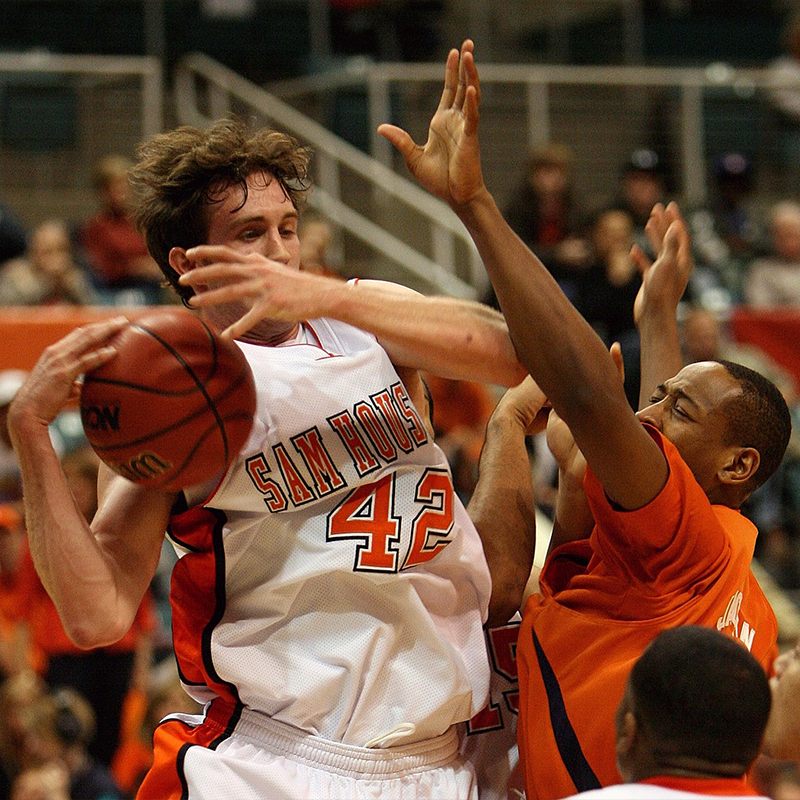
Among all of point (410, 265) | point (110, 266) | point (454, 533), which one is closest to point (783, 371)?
point (410, 265)

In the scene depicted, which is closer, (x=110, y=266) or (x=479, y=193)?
(x=479, y=193)

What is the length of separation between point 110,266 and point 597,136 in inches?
180

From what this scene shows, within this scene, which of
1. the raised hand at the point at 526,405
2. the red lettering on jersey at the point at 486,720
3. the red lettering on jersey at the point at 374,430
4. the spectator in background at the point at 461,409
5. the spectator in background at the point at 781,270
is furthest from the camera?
the spectator in background at the point at 781,270

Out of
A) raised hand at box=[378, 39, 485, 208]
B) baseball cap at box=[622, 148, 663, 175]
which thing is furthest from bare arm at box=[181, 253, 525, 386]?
baseball cap at box=[622, 148, 663, 175]

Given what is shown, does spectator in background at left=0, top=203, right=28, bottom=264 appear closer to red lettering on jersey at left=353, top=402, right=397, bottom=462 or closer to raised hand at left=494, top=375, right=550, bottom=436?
raised hand at left=494, top=375, right=550, bottom=436

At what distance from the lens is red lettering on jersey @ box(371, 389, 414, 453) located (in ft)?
9.71

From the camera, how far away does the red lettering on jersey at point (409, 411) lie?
3.00m

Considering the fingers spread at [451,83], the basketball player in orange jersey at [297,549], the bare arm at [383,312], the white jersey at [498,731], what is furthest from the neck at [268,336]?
the white jersey at [498,731]

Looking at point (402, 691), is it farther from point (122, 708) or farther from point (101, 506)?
point (122, 708)

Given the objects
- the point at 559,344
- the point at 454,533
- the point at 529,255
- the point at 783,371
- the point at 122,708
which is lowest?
the point at 122,708

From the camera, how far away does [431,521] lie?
119 inches

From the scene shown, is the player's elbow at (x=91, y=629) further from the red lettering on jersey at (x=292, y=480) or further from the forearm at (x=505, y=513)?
the forearm at (x=505, y=513)

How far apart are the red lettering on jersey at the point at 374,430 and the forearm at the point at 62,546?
2.07 ft

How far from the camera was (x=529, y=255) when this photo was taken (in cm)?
271
